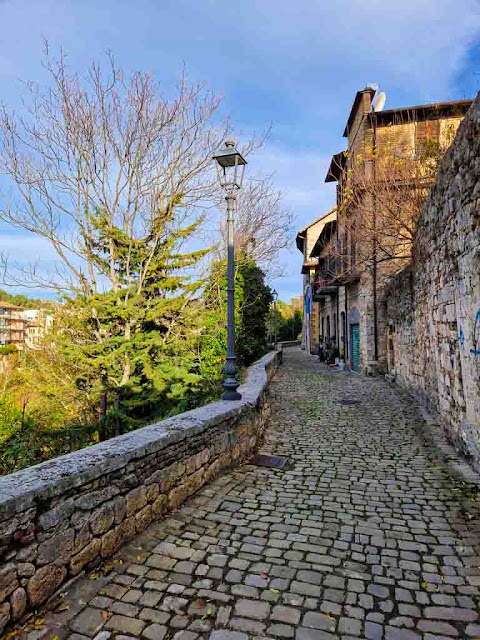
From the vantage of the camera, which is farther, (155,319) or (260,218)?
(260,218)

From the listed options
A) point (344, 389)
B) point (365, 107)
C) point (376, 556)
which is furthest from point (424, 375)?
point (365, 107)

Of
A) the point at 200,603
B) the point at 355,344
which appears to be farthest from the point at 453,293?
the point at 355,344

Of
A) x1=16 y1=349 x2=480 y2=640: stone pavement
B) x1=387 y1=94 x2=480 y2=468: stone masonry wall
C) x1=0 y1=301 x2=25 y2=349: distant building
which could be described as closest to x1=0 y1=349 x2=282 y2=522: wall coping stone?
x1=16 y1=349 x2=480 y2=640: stone pavement

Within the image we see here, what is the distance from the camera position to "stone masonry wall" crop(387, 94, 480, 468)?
4.53 metres

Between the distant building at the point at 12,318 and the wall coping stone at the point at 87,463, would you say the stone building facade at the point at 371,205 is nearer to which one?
the wall coping stone at the point at 87,463

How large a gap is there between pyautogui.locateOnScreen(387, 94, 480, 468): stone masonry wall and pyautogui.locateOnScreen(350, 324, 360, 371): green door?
23.4 feet

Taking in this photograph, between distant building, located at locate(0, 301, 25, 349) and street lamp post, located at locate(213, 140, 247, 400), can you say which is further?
distant building, located at locate(0, 301, 25, 349)

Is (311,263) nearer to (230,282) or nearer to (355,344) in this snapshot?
(355,344)

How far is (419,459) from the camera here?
5.35 meters

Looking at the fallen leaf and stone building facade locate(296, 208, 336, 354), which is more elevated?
stone building facade locate(296, 208, 336, 354)

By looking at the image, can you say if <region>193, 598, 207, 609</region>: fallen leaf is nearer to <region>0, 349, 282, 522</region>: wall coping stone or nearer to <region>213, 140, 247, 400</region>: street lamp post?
<region>0, 349, 282, 522</region>: wall coping stone

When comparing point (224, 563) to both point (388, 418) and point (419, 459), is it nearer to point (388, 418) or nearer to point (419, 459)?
point (419, 459)

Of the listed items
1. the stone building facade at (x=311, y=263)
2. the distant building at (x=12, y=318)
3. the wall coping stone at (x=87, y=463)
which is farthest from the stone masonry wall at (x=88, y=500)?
the distant building at (x=12, y=318)

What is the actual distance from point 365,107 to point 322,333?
1365 cm
